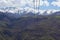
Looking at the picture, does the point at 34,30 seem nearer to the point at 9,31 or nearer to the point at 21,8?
the point at 9,31

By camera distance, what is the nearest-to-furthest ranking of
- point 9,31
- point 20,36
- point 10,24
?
point 20,36
point 9,31
point 10,24

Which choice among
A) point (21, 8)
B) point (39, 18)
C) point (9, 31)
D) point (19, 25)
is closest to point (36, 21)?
point (39, 18)

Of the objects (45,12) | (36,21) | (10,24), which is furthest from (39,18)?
(10,24)

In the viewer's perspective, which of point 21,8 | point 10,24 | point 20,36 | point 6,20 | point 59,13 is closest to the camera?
point 20,36

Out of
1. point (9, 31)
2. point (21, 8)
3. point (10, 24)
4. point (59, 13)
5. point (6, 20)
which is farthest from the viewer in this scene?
point (21, 8)

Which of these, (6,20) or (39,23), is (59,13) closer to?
(39,23)

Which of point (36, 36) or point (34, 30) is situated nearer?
point (36, 36)
